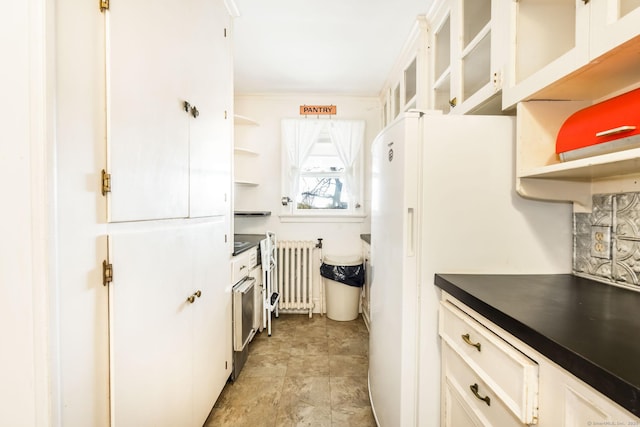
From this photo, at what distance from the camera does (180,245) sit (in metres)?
1.22

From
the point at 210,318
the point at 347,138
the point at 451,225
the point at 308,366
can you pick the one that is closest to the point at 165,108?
the point at 210,318

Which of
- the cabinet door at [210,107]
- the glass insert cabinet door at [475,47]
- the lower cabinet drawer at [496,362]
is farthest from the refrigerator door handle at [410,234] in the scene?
the cabinet door at [210,107]

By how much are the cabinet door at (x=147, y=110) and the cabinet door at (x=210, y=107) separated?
0.28ft

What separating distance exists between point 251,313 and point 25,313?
1671 mm

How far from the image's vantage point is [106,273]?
81cm

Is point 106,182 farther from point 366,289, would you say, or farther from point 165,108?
point 366,289

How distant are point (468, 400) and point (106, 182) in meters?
1.32

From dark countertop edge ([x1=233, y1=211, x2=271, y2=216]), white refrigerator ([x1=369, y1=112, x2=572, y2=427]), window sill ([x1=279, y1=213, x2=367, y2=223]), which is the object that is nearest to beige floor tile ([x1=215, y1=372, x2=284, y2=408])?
white refrigerator ([x1=369, y1=112, x2=572, y2=427])

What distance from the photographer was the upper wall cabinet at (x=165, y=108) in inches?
33.0

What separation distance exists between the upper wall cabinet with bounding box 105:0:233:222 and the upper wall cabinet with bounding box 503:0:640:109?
1.34 m

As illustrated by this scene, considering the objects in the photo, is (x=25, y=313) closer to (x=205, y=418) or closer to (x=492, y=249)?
(x=205, y=418)

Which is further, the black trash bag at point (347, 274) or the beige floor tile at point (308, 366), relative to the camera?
the black trash bag at point (347, 274)

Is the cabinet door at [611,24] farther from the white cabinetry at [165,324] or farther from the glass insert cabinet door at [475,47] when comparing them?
the white cabinetry at [165,324]

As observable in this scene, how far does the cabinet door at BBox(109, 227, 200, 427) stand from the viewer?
0.85 metres
